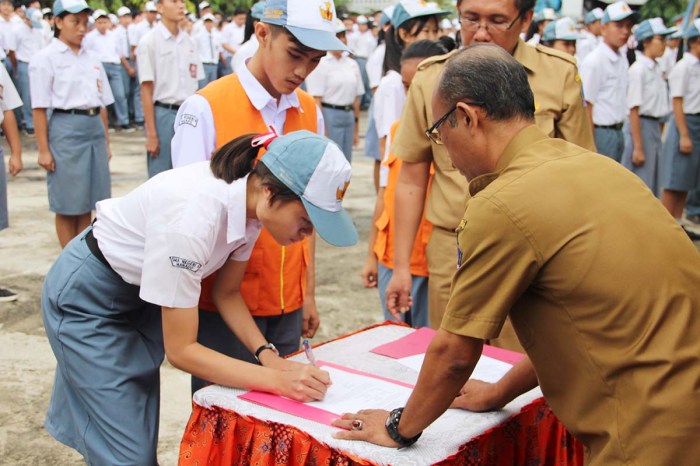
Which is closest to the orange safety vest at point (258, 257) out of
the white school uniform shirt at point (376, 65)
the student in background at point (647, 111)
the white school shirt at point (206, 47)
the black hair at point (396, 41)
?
the black hair at point (396, 41)

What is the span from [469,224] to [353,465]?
1.82ft

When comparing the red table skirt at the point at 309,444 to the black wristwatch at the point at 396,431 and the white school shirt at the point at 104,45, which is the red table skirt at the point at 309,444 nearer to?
the black wristwatch at the point at 396,431

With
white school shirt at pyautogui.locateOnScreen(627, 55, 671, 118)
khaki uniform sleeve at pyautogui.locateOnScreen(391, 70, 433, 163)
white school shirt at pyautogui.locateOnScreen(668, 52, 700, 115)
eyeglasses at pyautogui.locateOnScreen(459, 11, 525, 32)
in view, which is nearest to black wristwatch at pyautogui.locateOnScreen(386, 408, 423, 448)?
khaki uniform sleeve at pyautogui.locateOnScreen(391, 70, 433, 163)

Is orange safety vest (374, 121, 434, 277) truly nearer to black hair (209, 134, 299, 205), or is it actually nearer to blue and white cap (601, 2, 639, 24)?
black hair (209, 134, 299, 205)

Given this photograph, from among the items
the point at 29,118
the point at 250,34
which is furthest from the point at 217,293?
the point at 29,118

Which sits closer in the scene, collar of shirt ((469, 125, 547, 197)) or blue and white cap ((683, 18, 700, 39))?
collar of shirt ((469, 125, 547, 197))

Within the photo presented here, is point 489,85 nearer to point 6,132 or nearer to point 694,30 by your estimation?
point 6,132

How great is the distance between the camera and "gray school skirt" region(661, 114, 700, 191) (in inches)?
268

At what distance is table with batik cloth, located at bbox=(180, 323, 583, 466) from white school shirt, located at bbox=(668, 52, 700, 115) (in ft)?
17.7

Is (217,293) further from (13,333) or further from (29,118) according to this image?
(29,118)

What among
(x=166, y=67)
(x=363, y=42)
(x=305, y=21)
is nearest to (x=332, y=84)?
(x=166, y=67)

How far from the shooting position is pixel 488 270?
1.45 m

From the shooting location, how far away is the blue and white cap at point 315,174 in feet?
6.03

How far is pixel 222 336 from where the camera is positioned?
242cm
